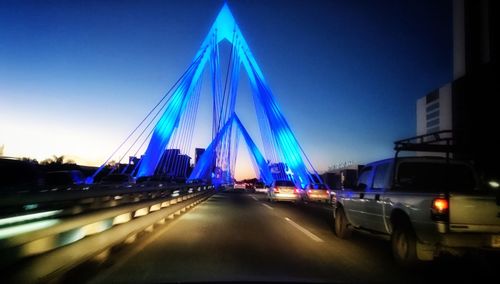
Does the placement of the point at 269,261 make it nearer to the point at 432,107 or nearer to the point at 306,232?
the point at 306,232

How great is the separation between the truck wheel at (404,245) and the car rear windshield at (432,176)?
85 cm

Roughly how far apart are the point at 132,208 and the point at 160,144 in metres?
28.4

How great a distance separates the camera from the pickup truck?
777cm

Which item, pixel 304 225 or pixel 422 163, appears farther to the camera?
pixel 304 225

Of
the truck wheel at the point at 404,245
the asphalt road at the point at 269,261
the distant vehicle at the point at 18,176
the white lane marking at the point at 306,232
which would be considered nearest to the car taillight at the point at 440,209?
the truck wheel at the point at 404,245

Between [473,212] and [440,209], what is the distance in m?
0.50

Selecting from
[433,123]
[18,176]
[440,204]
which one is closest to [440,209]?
[440,204]

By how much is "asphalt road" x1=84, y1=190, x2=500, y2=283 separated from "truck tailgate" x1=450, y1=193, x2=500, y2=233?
0.74m

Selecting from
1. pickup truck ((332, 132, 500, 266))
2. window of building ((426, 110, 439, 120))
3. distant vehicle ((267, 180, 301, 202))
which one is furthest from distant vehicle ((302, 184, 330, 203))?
window of building ((426, 110, 439, 120))

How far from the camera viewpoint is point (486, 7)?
149 ft

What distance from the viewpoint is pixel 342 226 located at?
1263 centimetres

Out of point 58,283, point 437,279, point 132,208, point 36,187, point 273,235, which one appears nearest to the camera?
point 58,283

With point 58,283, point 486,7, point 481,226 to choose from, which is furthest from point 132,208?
point 486,7

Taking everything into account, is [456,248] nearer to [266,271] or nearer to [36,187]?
[266,271]
